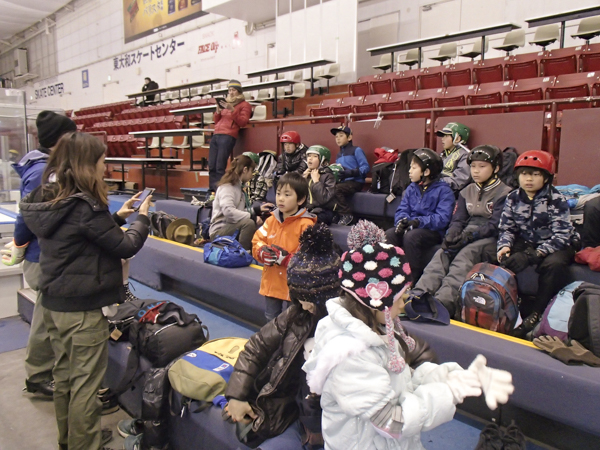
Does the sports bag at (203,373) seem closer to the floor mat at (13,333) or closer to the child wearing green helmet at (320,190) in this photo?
the floor mat at (13,333)

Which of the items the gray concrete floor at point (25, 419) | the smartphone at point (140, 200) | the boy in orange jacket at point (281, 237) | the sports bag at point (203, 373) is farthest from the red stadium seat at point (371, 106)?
the gray concrete floor at point (25, 419)

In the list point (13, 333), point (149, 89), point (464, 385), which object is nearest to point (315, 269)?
point (464, 385)

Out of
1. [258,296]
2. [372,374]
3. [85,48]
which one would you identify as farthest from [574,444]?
[85,48]

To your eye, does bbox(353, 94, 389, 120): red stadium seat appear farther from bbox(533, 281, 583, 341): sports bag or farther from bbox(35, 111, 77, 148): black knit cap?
bbox(35, 111, 77, 148): black knit cap

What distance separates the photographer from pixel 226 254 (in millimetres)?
3635

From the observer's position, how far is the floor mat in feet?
10.9

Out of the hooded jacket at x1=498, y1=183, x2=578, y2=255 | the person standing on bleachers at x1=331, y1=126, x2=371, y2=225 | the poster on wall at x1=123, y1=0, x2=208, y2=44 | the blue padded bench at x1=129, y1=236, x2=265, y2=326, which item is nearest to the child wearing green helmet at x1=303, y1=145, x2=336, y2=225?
the person standing on bleachers at x1=331, y1=126, x2=371, y2=225

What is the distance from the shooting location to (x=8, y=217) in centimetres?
448

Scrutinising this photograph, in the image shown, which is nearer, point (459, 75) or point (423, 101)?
point (423, 101)

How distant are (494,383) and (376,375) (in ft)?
0.93

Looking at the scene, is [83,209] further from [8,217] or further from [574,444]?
[8,217]

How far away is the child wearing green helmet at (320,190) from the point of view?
454 centimetres

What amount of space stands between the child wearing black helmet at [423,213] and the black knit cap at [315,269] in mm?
2065

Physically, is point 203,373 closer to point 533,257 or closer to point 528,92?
point 533,257
